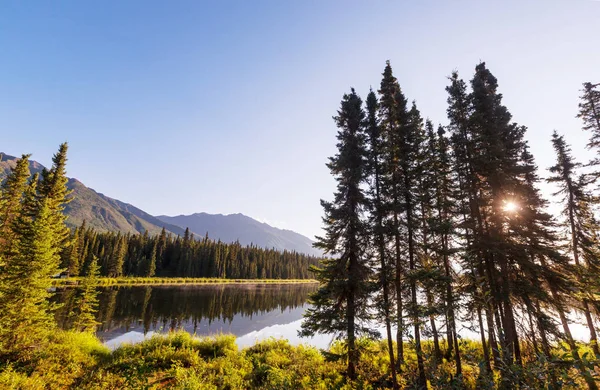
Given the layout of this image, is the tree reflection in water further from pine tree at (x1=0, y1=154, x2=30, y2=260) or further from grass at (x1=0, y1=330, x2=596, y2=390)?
grass at (x1=0, y1=330, x2=596, y2=390)

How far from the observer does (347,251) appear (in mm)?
16016

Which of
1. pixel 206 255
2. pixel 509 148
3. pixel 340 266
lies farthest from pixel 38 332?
pixel 206 255

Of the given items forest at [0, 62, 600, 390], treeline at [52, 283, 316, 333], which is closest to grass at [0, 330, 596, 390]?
forest at [0, 62, 600, 390]

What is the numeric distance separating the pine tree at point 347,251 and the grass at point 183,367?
142 centimetres

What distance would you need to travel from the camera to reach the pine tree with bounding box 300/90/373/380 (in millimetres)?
14788

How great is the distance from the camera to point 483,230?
14.7 meters

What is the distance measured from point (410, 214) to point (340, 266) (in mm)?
4904

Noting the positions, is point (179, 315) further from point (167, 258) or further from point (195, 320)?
point (167, 258)

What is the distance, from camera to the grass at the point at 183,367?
35.0 ft

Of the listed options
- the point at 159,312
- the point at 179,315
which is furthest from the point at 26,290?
the point at 159,312

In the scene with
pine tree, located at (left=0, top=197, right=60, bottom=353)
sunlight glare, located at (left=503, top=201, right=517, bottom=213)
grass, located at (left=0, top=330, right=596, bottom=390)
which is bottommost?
grass, located at (left=0, top=330, right=596, bottom=390)

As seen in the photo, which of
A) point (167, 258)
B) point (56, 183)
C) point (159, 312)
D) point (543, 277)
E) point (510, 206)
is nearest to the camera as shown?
point (543, 277)

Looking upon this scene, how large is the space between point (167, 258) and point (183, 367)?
364 feet

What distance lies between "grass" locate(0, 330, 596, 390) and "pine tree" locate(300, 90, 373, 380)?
4.66 ft
